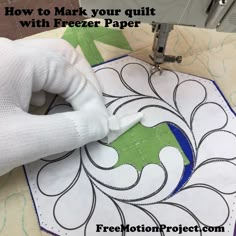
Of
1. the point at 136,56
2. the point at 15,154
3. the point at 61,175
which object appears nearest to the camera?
the point at 15,154

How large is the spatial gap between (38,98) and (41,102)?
0.04 feet

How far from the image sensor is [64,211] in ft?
1.95

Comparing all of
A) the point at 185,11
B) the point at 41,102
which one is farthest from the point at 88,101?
the point at 185,11

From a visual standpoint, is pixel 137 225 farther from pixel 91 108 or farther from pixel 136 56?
pixel 136 56

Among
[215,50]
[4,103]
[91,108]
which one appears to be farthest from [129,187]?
[215,50]

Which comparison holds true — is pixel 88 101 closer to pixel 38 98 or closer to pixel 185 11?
pixel 38 98

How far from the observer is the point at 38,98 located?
Answer: 0.65 meters

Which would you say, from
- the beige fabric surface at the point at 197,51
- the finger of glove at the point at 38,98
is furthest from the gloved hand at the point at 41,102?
the beige fabric surface at the point at 197,51

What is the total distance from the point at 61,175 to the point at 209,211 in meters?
0.28

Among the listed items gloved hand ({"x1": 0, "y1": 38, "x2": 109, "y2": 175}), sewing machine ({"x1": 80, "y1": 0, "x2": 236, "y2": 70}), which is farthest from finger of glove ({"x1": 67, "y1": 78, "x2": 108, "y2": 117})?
sewing machine ({"x1": 80, "y1": 0, "x2": 236, "y2": 70})

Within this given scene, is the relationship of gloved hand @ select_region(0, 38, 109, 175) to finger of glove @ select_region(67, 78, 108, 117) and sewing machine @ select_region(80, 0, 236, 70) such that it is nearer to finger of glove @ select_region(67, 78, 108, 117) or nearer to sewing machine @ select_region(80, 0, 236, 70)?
finger of glove @ select_region(67, 78, 108, 117)

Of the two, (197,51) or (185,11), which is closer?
(185,11)

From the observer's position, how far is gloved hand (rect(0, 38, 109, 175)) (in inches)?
20.7

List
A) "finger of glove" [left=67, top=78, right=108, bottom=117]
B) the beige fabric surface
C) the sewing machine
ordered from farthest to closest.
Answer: the beige fabric surface → "finger of glove" [left=67, top=78, right=108, bottom=117] → the sewing machine
